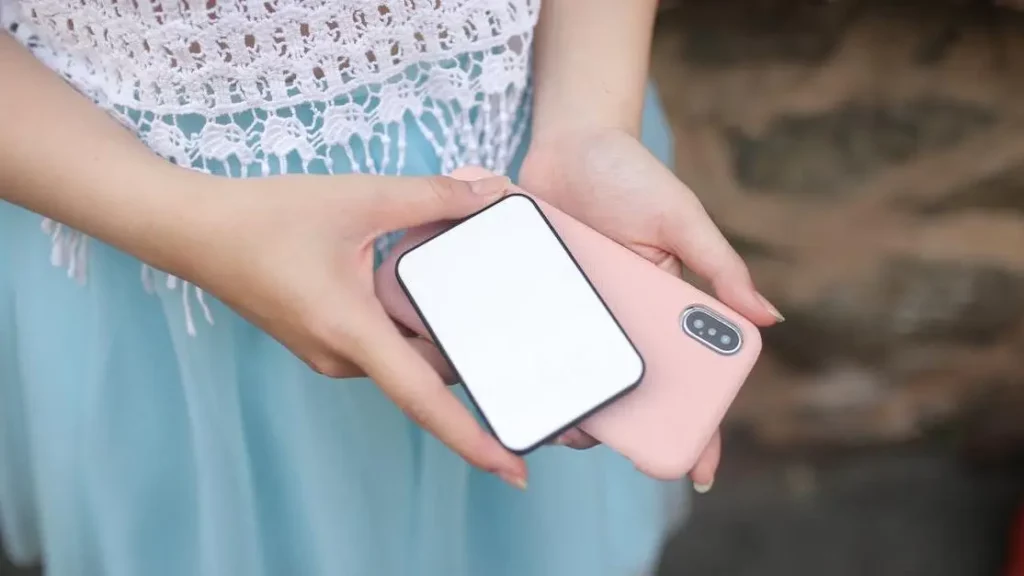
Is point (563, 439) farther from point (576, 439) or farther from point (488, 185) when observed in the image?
point (488, 185)

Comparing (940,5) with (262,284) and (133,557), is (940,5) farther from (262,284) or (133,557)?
(133,557)

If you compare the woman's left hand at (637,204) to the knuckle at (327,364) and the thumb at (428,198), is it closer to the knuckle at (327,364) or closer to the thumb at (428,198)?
the thumb at (428,198)

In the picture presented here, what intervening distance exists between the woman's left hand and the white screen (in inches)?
1.8

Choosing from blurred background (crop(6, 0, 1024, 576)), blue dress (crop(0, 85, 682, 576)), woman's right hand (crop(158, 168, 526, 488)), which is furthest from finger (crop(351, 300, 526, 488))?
blurred background (crop(6, 0, 1024, 576))

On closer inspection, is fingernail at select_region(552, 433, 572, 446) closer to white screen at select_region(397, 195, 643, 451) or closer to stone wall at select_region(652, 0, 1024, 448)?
white screen at select_region(397, 195, 643, 451)

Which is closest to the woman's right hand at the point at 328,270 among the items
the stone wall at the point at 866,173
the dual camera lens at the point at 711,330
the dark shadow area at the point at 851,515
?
the dual camera lens at the point at 711,330

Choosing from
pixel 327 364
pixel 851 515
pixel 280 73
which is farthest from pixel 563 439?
pixel 851 515

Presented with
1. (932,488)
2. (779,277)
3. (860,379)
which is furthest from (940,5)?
(932,488)

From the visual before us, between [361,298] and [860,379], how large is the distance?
753 millimetres

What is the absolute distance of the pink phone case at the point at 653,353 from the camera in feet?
1.36

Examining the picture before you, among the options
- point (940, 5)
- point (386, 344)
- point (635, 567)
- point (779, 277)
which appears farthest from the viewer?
point (779, 277)

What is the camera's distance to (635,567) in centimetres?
66

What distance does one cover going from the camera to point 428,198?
0.42m

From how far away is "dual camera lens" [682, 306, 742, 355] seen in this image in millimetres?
438
